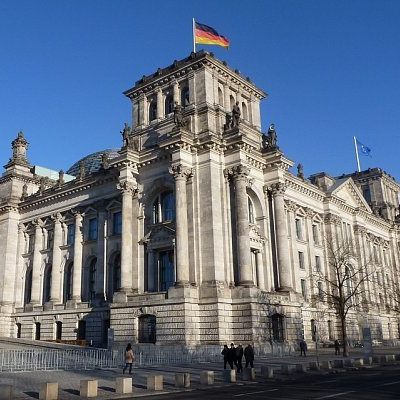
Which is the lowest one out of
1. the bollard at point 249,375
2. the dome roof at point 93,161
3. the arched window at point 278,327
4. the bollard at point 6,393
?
the bollard at point 249,375

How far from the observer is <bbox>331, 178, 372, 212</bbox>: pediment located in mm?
65650

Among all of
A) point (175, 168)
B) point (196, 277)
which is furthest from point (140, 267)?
point (175, 168)

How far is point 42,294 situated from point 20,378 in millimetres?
35508

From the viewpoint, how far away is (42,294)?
58406 mm

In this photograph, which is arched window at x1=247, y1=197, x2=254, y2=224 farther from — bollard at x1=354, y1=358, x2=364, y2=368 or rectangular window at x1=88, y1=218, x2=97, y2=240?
bollard at x1=354, y1=358, x2=364, y2=368

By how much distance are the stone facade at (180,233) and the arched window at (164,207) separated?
0.46ft

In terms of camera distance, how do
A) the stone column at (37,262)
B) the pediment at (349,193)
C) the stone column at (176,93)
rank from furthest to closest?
1. the pediment at (349,193)
2. the stone column at (37,262)
3. the stone column at (176,93)

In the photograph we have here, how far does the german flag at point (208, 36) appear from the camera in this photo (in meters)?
47.2

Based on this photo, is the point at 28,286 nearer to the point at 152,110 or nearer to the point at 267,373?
the point at 152,110

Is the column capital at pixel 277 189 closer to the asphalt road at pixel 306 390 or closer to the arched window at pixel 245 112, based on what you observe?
the arched window at pixel 245 112

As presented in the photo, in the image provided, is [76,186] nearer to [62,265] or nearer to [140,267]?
[62,265]

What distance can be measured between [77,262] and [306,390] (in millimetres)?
39047

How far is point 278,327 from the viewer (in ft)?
142

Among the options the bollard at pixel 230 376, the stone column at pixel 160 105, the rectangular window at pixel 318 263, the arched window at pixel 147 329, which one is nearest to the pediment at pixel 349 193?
the rectangular window at pixel 318 263
